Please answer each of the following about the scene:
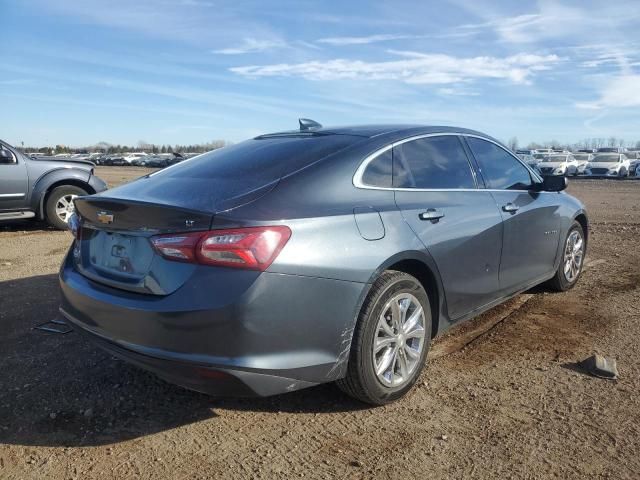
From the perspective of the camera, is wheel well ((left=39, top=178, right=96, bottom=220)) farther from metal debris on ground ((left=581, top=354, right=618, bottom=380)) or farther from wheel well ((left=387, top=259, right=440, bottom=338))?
metal debris on ground ((left=581, top=354, right=618, bottom=380))

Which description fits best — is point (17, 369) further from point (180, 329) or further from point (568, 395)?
point (568, 395)

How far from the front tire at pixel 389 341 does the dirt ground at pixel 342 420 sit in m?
0.15

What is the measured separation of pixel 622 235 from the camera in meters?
9.15

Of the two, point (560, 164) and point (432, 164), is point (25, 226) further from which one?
point (560, 164)

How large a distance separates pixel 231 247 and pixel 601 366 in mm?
2642

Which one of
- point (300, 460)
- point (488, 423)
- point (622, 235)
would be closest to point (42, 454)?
point (300, 460)

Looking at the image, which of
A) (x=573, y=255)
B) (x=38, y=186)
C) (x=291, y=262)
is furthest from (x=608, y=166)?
(x=291, y=262)

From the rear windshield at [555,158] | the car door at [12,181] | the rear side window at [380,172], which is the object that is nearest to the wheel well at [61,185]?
the car door at [12,181]

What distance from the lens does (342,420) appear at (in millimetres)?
3076

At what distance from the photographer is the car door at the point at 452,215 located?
3.44 meters

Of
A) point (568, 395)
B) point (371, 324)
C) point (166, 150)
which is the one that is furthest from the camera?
point (166, 150)

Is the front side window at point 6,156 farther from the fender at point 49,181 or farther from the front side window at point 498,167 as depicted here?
the front side window at point 498,167

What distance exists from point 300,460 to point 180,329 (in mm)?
877

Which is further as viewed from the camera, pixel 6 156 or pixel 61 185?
pixel 61 185
